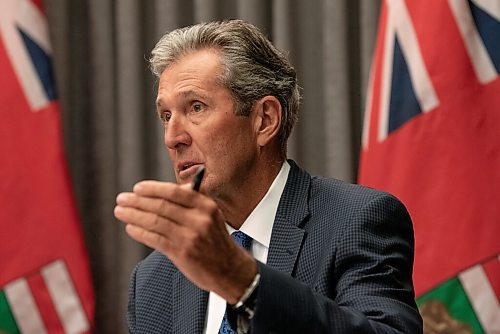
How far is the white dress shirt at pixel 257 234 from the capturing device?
2189mm

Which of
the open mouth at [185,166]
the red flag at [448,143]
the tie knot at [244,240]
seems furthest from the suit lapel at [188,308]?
the red flag at [448,143]

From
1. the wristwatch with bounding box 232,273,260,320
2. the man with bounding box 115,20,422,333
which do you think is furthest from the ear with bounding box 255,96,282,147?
the wristwatch with bounding box 232,273,260,320

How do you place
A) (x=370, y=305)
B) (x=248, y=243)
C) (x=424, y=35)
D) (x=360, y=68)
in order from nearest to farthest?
1. (x=370, y=305)
2. (x=248, y=243)
3. (x=424, y=35)
4. (x=360, y=68)

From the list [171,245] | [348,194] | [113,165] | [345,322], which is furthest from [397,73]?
[171,245]

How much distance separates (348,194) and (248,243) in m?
0.29

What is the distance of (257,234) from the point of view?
2207 millimetres

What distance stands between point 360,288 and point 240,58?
738mm

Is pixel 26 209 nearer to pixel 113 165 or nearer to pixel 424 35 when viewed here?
pixel 113 165

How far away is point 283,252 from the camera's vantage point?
2072 mm

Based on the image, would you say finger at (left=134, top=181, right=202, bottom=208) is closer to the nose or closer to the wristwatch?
the wristwatch

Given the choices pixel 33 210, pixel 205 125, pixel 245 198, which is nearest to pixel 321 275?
pixel 245 198

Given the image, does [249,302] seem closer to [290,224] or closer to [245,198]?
[290,224]

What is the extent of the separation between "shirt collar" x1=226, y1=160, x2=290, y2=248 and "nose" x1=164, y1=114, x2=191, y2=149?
0.84ft

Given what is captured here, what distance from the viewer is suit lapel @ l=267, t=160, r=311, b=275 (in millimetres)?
2061
